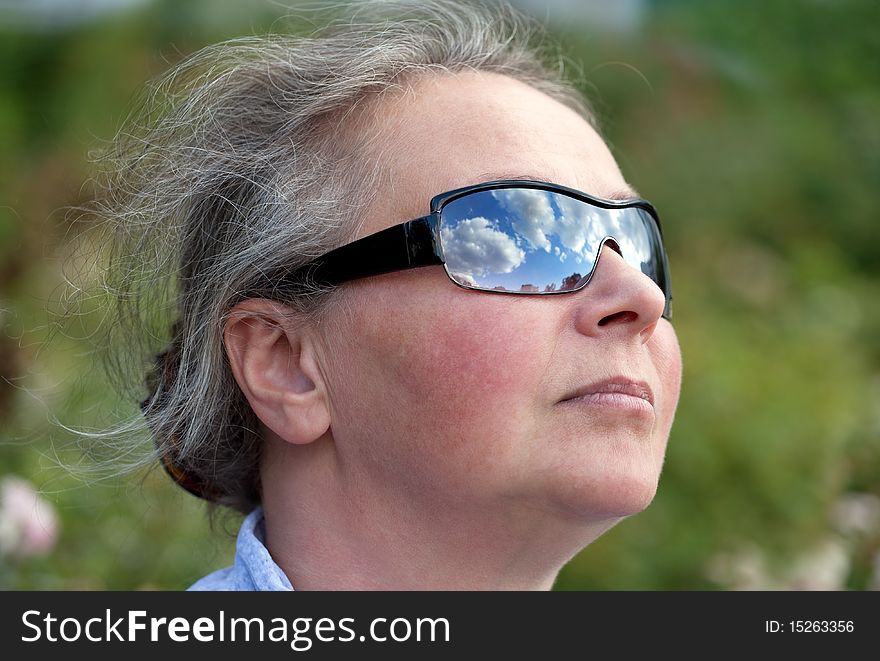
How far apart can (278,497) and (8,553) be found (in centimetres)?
142

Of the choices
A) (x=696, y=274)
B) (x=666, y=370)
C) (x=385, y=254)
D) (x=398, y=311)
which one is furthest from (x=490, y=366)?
(x=696, y=274)

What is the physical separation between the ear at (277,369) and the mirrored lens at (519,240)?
1.32ft

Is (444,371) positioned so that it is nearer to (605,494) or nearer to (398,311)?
(398,311)

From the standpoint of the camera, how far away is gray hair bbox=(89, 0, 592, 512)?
6.75 feet

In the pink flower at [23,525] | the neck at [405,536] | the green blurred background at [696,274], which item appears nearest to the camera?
the neck at [405,536]

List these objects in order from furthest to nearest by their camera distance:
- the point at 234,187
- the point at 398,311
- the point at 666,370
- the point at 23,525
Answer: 1. the point at 23,525
2. the point at 234,187
3. the point at 666,370
4. the point at 398,311

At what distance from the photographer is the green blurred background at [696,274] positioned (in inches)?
142

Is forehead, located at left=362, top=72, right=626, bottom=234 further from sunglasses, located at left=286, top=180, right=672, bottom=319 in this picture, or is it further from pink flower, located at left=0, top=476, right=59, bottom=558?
pink flower, located at left=0, top=476, right=59, bottom=558

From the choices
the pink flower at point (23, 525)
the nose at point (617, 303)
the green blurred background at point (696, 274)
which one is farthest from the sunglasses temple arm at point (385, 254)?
the pink flower at point (23, 525)

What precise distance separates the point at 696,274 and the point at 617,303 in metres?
5.74

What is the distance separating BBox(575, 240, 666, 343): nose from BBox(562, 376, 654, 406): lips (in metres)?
0.10

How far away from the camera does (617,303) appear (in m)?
1.84

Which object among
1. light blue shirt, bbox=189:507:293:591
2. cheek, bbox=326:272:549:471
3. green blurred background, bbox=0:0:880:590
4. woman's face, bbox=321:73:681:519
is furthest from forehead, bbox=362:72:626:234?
green blurred background, bbox=0:0:880:590

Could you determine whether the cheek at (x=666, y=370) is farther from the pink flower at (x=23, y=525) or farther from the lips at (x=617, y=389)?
the pink flower at (x=23, y=525)
